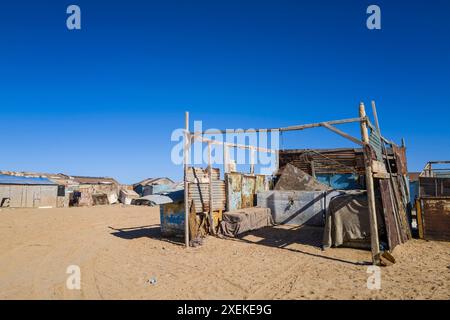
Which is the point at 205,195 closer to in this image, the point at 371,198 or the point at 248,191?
the point at 248,191

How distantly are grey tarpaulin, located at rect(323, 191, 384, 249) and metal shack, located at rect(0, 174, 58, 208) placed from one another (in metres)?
29.9

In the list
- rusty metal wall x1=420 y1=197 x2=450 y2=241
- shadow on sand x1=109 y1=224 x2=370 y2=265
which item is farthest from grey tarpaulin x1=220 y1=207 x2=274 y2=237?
rusty metal wall x1=420 y1=197 x2=450 y2=241

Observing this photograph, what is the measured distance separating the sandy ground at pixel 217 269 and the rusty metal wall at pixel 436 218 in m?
0.50

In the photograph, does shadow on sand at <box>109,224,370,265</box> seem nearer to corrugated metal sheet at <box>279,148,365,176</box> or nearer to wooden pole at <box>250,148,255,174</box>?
wooden pole at <box>250,148,255,174</box>

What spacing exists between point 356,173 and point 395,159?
19.9 ft

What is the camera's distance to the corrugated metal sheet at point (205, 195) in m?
10.6

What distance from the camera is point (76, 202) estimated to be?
32812 mm

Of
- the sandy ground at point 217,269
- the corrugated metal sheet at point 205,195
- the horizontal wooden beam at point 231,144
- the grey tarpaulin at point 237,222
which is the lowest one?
the sandy ground at point 217,269

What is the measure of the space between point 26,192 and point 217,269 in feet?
96.0

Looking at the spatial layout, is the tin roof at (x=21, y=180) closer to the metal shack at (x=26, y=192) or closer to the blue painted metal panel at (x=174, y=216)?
the metal shack at (x=26, y=192)

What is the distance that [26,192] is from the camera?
95.8 feet

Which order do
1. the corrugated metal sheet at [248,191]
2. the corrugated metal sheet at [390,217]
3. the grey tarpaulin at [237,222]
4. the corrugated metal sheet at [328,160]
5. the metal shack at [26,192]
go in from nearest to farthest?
the corrugated metal sheet at [390,217] → the grey tarpaulin at [237,222] → the corrugated metal sheet at [248,191] → the corrugated metal sheet at [328,160] → the metal shack at [26,192]

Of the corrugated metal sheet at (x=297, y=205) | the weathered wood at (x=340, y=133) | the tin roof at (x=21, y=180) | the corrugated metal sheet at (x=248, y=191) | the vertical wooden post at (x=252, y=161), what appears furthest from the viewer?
the tin roof at (x=21, y=180)

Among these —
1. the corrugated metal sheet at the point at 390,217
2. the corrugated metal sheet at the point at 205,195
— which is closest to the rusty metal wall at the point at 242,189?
the corrugated metal sheet at the point at 205,195
